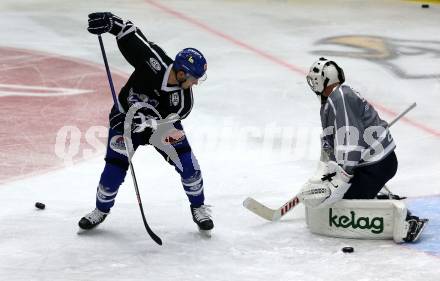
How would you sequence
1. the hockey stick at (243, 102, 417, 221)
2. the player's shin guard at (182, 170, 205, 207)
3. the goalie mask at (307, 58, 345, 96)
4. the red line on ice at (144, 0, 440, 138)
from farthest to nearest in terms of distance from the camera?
the red line on ice at (144, 0, 440, 138) < the hockey stick at (243, 102, 417, 221) < the player's shin guard at (182, 170, 205, 207) < the goalie mask at (307, 58, 345, 96)

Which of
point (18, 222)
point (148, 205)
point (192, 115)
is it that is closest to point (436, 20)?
point (192, 115)

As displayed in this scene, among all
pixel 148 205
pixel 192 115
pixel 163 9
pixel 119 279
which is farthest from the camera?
pixel 163 9

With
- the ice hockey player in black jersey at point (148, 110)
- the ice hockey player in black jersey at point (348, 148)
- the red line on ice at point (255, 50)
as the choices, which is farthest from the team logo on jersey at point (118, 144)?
the red line on ice at point (255, 50)

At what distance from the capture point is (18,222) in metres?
5.50

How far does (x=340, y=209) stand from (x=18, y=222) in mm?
1689

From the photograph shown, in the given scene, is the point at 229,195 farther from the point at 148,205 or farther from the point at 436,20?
the point at 436,20

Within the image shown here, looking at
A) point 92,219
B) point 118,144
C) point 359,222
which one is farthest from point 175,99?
point 359,222

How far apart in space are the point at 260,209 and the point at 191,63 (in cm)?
102

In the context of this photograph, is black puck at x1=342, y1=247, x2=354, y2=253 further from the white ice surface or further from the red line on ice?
the red line on ice

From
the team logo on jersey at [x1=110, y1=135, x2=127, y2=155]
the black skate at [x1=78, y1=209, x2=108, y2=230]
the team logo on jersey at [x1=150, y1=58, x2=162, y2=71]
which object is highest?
the team logo on jersey at [x1=150, y1=58, x2=162, y2=71]

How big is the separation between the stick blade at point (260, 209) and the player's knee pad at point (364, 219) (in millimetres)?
293

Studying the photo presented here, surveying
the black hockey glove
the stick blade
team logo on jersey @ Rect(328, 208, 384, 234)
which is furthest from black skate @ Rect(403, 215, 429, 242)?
the black hockey glove

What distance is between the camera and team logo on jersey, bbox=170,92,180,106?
5145 mm

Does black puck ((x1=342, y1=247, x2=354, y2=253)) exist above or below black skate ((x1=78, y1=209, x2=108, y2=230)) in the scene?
below
